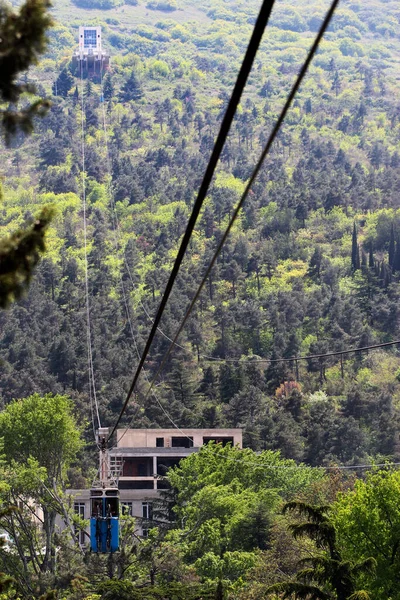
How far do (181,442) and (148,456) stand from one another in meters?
3.56

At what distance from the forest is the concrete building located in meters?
2.87

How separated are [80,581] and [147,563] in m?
7.75

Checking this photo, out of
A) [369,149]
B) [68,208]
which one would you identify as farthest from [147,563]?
[369,149]

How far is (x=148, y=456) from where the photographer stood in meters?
78.9

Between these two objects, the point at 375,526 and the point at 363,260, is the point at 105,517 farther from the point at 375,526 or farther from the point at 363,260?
the point at 363,260

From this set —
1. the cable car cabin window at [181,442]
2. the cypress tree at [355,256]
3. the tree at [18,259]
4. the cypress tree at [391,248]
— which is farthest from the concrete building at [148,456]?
the tree at [18,259]

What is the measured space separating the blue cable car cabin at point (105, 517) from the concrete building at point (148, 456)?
38952mm

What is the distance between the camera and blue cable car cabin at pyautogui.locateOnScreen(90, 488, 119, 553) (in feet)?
113

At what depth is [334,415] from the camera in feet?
293

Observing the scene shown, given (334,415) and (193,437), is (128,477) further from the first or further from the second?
(334,415)

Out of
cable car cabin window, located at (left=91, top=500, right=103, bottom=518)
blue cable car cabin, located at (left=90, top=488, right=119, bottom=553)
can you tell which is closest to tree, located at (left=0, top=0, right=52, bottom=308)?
blue cable car cabin, located at (left=90, top=488, right=119, bottom=553)

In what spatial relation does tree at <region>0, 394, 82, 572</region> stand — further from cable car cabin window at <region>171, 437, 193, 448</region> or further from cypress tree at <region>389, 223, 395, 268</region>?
cypress tree at <region>389, 223, 395, 268</region>

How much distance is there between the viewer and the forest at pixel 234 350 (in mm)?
44219

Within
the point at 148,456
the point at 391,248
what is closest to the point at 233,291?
the point at 391,248
